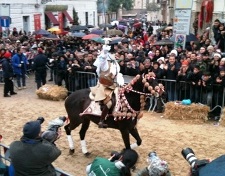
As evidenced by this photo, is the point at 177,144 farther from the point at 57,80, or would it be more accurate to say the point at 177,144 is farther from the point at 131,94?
the point at 57,80

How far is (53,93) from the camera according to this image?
1338cm

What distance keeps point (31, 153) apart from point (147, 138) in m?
5.40

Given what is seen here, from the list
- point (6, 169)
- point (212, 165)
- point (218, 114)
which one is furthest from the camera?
point (218, 114)

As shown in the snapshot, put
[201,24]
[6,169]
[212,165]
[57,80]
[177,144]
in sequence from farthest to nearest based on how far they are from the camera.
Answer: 1. [201,24]
2. [57,80]
3. [177,144]
4. [6,169]
5. [212,165]

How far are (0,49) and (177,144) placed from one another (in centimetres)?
1062

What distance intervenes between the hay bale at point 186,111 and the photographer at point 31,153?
675 cm

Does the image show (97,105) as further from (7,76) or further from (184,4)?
(184,4)

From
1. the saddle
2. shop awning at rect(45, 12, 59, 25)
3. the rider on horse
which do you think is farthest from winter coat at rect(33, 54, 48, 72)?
shop awning at rect(45, 12, 59, 25)

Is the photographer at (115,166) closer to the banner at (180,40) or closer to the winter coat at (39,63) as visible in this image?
the winter coat at (39,63)

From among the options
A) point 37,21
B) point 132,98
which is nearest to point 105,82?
point 132,98

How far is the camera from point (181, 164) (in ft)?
25.7

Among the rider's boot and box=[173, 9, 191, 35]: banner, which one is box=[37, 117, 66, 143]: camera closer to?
the rider's boot

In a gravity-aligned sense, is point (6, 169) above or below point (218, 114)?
above

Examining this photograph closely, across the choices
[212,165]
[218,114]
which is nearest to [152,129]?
[218,114]
